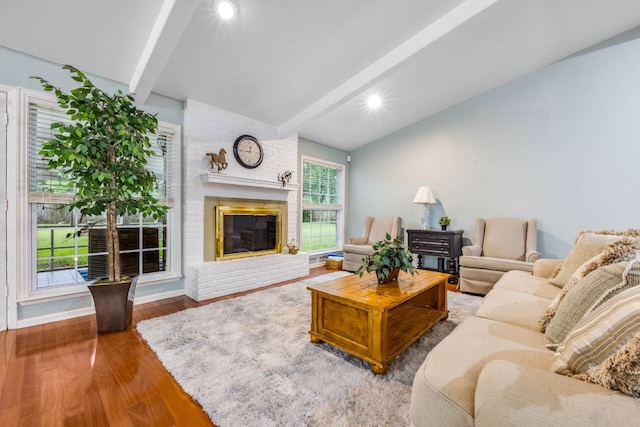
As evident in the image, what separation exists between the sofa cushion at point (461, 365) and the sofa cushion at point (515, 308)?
0.52ft

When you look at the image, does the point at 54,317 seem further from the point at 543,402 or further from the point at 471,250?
the point at 471,250

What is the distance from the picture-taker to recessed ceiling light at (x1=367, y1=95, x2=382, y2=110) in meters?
3.86

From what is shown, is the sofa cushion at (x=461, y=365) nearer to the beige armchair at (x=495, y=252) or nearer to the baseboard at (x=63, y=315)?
the beige armchair at (x=495, y=252)

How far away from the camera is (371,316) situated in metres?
1.72

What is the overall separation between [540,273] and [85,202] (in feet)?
13.4

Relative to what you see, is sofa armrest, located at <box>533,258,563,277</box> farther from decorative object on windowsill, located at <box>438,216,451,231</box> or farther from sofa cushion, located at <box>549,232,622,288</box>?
decorative object on windowsill, located at <box>438,216,451,231</box>

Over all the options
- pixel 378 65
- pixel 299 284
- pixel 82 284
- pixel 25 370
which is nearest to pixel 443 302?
pixel 299 284

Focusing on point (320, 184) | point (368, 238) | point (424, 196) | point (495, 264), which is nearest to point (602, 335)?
point (495, 264)

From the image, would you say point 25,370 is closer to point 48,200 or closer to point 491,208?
point 48,200

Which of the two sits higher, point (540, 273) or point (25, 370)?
point (540, 273)

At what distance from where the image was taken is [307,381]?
1615 mm

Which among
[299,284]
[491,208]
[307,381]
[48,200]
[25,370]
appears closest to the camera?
[307,381]

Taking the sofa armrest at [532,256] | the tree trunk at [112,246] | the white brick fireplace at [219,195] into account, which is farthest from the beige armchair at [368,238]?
the tree trunk at [112,246]

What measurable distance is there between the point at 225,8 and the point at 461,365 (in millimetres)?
2740
